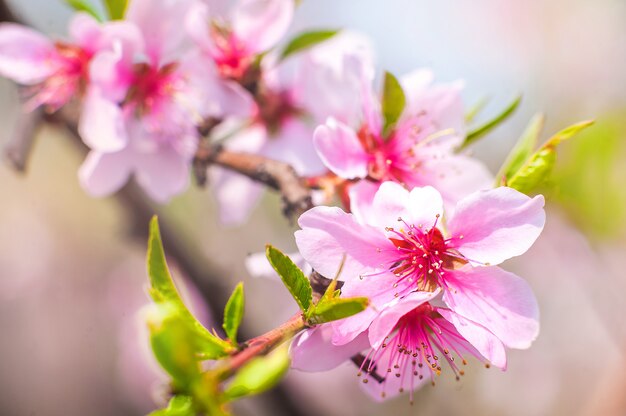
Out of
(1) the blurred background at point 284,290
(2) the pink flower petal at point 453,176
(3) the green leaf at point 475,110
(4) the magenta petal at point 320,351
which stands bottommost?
(1) the blurred background at point 284,290

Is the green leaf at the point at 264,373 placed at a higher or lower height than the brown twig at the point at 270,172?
higher

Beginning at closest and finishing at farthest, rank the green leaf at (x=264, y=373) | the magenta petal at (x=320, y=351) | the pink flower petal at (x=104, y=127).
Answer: the green leaf at (x=264, y=373)
the magenta petal at (x=320, y=351)
the pink flower petal at (x=104, y=127)

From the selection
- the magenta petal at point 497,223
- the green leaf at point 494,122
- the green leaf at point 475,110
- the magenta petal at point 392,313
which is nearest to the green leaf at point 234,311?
the magenta petal at point 392,313

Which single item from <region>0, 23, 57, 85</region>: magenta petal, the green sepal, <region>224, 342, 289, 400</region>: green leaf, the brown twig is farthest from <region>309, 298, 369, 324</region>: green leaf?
<region>0, 23, 57, 85</region>: magenta petal

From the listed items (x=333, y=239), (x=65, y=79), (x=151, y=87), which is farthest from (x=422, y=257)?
(x=65, y=79)

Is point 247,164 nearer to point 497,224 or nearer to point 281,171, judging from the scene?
point 281,171

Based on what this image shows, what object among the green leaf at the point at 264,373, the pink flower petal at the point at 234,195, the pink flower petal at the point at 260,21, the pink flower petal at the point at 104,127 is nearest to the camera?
the green leaf at the point at 264,373

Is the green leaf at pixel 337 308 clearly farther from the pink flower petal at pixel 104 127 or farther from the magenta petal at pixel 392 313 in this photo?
the pink flower petal at pixel 104 127
